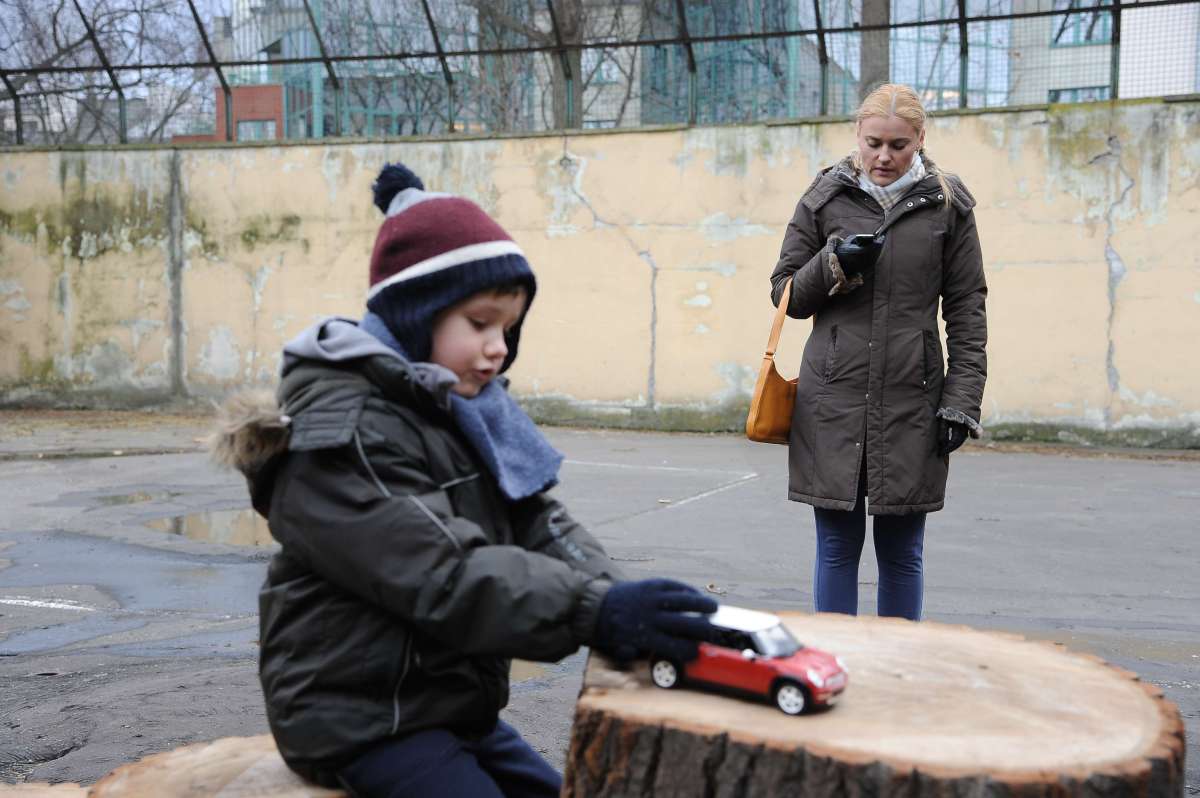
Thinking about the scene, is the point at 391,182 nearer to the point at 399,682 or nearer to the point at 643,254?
the point at 399,682

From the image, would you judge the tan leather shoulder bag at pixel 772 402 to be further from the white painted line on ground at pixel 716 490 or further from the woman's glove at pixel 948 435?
the white painted line on ground at pixel 716 490

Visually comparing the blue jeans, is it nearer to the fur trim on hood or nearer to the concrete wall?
the fur trim on hood

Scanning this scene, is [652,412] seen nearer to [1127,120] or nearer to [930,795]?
[1127,120]

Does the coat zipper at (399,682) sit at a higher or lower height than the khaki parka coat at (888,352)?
lower

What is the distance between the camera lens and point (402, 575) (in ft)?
6.33

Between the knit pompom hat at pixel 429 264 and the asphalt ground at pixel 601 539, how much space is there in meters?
1.70

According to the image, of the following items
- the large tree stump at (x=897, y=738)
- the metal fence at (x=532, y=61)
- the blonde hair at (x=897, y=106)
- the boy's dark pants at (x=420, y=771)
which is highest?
the metal fence at (x=532, y=61)

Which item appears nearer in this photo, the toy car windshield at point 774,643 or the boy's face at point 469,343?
the toy car windshield at point 774,643

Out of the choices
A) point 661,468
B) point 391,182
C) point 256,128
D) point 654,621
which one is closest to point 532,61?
point 256,128

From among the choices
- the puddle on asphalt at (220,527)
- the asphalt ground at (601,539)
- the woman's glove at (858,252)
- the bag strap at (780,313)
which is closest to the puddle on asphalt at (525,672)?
the asphalt ground at (601,539)

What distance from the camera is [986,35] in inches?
465

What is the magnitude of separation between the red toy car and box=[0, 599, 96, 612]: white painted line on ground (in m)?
3.92

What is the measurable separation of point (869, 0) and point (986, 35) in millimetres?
1118

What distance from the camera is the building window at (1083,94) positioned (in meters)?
11.3
